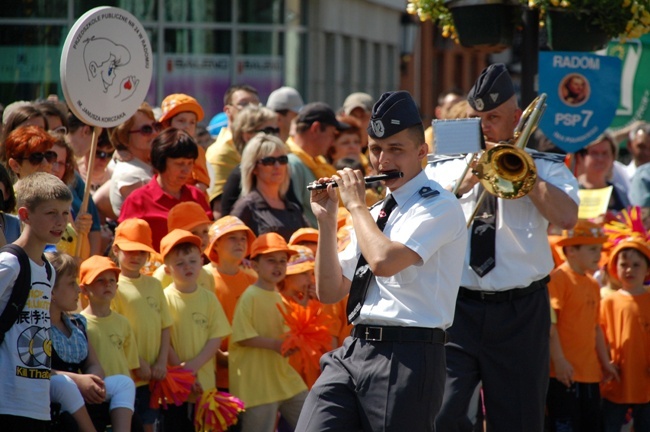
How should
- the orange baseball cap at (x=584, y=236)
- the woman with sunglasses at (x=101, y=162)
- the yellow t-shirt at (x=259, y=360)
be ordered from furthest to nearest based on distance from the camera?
the woman with sunglasses at (x=101, y=162), the orange baseball cap at (x=584, y=236), the yellow t-shirt at (x=259, y=360)

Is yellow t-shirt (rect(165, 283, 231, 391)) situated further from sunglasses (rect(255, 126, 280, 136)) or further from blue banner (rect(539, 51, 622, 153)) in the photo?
blue banner (rect(539, 51, 622, 153))

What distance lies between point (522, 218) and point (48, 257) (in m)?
2.55

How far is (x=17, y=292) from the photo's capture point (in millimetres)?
6000

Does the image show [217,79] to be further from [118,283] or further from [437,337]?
[437,337]

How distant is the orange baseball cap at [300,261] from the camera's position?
820 cm

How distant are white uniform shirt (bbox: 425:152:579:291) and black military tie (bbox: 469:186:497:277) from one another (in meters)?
0.02

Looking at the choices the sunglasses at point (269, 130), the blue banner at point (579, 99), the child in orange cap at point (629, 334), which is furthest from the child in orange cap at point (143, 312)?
the blue banner at point (579, 99)

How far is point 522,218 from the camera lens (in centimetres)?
671

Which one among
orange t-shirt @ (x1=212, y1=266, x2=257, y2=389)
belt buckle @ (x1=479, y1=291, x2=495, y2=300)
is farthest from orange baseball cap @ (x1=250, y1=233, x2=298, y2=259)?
belt buckle @ (x1=479, y1=291, x2=495, y2=300)

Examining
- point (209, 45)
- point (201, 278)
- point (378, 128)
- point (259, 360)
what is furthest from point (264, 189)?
point (209, 45)

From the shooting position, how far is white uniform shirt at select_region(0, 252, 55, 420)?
6.05 metres

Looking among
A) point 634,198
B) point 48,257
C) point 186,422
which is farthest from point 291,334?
point 634,198

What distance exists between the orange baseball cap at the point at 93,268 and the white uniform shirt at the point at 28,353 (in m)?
0.75

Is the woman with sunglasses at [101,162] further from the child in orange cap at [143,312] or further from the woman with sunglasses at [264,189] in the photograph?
the child in orange cap at [143,312]
